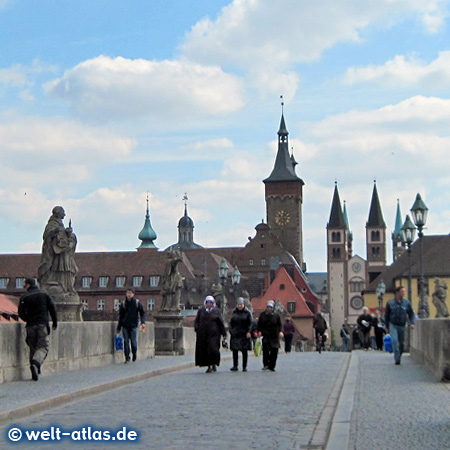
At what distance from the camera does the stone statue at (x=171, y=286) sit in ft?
104

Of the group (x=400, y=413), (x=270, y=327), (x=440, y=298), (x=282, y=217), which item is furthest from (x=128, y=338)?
(x=282, y=217)

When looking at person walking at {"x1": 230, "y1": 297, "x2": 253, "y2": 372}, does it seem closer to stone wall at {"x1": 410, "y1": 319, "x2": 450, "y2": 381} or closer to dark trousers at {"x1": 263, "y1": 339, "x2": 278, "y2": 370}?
dark trousers at {"x1": 263, "y1": 339, "x2": 278, "y2": 370}

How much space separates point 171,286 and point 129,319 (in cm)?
954

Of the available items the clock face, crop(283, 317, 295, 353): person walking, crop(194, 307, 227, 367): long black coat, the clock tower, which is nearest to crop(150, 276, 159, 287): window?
the clock tower

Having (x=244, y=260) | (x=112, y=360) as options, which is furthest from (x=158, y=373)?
(x=244, y=260)

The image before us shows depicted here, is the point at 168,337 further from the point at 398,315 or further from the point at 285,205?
the point at 285,205

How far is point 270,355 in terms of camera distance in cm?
2084

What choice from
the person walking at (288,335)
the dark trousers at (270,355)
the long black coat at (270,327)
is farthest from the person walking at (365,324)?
the dark trousers at (270,355)

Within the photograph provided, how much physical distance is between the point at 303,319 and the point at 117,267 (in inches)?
967

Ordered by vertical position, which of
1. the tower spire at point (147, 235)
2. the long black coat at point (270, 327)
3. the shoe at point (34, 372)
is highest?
the tower spire at point (147, 235)

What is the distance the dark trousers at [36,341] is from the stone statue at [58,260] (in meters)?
5.70

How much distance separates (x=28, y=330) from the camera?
16078 millimetres

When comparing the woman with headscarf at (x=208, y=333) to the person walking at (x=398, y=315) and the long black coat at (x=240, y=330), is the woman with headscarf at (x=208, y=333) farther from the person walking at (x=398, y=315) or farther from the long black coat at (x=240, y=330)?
the person walking at (x=398, y=315)

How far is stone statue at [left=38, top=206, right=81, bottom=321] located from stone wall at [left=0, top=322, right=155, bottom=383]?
1157 millimetres
